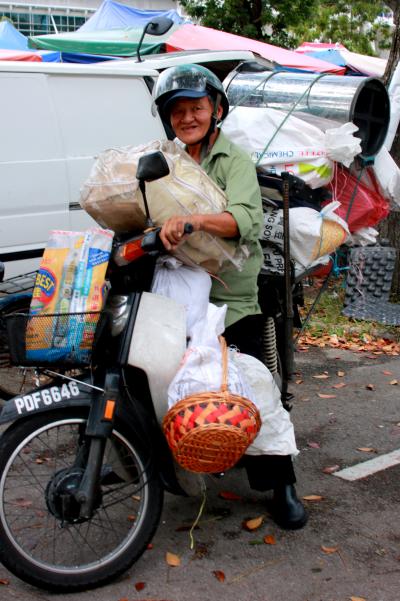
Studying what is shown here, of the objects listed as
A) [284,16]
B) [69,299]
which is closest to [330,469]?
[69,299]

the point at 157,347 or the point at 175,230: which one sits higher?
the point at 175,230

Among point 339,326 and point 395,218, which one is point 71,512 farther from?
point 395,218

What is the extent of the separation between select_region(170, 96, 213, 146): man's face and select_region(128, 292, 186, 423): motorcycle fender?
789 millimetres

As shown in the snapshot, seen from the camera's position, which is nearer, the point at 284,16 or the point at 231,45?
the point at 231,45

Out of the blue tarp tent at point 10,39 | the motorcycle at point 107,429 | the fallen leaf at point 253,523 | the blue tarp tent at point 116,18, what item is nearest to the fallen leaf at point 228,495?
the fallen leaf at point 253,523

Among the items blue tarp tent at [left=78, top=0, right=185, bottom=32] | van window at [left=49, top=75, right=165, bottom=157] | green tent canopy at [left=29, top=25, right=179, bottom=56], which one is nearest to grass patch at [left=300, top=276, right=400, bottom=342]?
van window at [left=49, top=75, right=165, bottom=157]

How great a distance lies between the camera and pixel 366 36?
25109 millimetres

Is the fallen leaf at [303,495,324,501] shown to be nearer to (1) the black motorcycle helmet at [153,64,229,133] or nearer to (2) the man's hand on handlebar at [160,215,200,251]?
(2) the man's hand on handlebar at [160,215,200,251]

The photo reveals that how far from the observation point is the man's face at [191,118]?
3.48 meters

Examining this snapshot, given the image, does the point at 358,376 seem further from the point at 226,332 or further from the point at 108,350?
the point at 108,350

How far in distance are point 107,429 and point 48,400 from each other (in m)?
0.24

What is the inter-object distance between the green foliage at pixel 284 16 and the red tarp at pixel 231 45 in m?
2.83

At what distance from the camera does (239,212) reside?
3.28 metres

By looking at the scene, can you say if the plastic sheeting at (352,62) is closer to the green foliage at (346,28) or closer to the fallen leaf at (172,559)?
the green foliage at (346,28)
